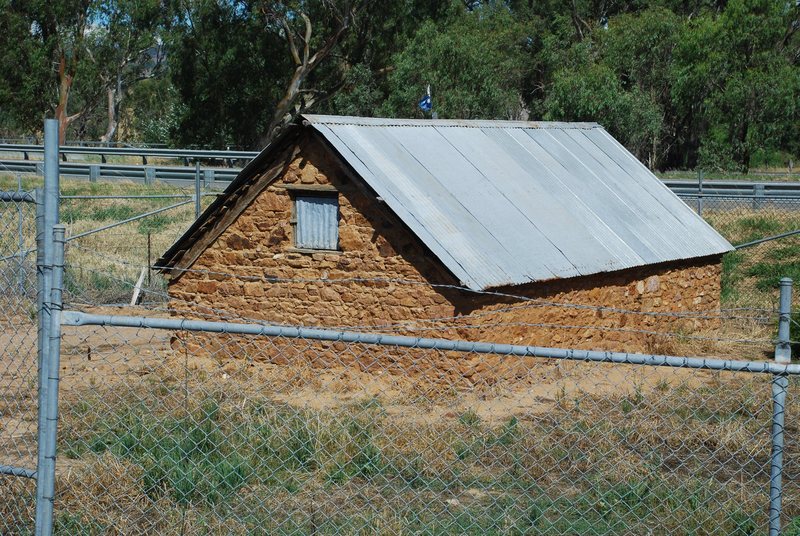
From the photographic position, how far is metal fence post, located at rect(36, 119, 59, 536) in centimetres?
519

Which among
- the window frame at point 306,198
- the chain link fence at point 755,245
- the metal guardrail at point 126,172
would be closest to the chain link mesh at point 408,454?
the window frame at point 306,198

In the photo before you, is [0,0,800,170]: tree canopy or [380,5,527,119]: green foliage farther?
[380,5,527,119]: green foliage

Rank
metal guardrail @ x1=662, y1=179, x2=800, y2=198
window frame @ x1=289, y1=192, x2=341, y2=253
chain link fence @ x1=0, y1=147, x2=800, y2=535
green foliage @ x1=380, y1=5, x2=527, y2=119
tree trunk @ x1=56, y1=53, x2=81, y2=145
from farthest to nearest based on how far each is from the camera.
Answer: tree trunk @ x1=56, y1=53, x2=81, y2=145
green foliage @ x1=380, y1=5, x2=527, y2=119
metal guardrail @ x1=662, y1=179, x2=800, y2=198
window frame @ x1=289, y1=192, x2=341, y2=253
chain link fence @ x1=0, y1=147, x2=800, y2=535

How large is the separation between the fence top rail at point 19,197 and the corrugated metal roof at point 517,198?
6.42 metres

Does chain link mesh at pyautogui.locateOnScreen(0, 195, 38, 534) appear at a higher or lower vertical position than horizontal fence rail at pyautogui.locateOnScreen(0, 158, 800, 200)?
lower

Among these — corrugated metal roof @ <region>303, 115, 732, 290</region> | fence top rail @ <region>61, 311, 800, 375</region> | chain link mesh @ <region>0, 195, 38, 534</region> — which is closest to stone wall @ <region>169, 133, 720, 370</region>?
corrugated metal roof @ <region>303, 115, 732, 290</region>

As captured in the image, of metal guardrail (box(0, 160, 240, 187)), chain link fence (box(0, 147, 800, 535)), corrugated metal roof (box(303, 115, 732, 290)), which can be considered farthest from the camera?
metal guardrail (box(0, 160, 240, 187))

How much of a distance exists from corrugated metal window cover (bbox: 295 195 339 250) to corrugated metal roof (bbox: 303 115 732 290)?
72 cm

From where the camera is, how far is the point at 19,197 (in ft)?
18.4

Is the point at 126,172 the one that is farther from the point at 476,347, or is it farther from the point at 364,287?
the point at 476,347

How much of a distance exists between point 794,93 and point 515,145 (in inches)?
980

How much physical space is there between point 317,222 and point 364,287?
39.6 inches

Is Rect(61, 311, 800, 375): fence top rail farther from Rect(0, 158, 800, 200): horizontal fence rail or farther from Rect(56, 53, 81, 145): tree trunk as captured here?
Rect(56, 53, 81, 145): tree trunk

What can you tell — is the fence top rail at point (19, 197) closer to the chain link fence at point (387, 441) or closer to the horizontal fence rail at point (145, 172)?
the chain link fence at point (387, 441)
